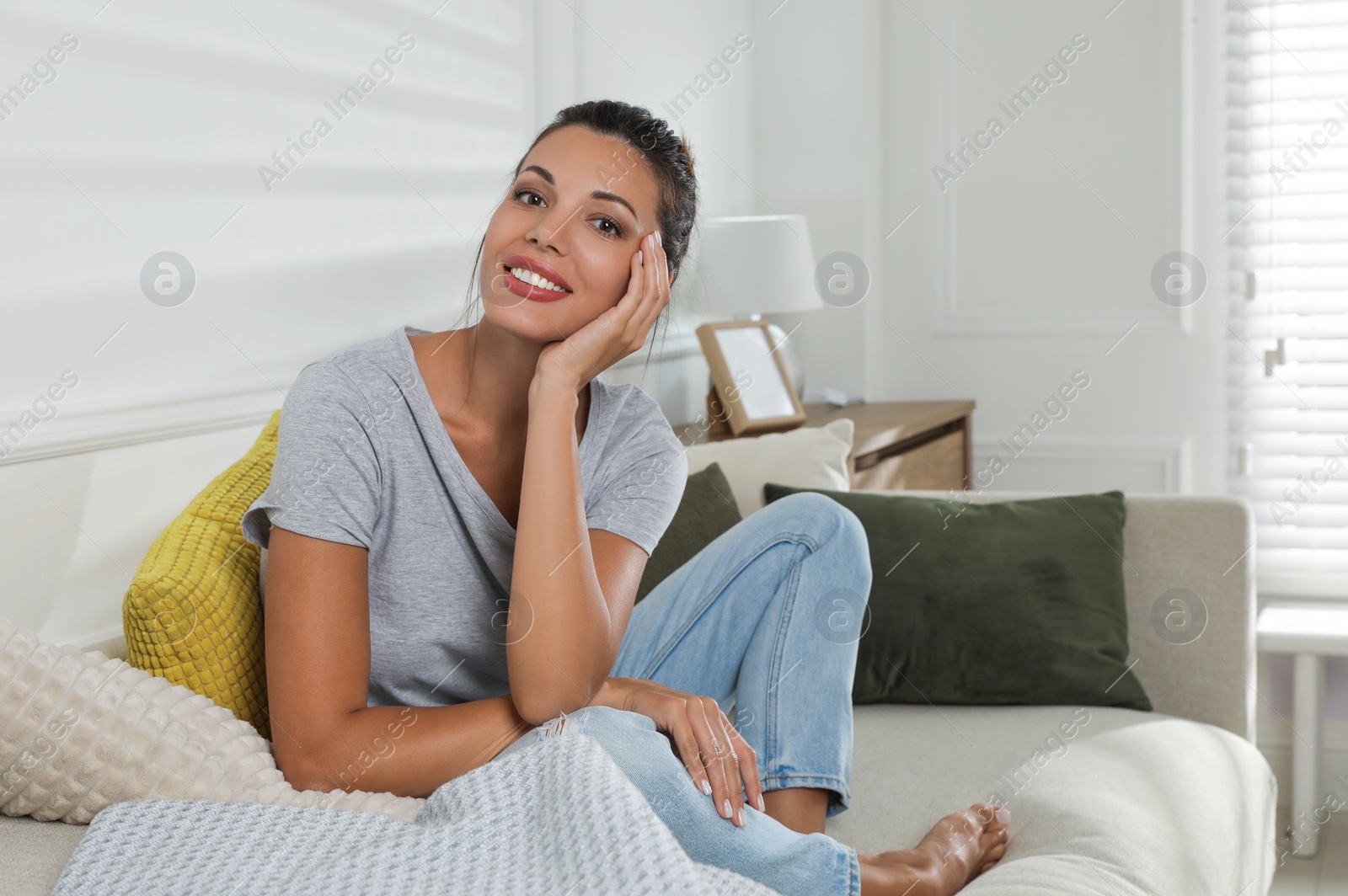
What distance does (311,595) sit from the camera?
110 centimetres

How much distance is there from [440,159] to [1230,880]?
5.71 feet

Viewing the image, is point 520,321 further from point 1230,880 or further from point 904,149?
point 904,149

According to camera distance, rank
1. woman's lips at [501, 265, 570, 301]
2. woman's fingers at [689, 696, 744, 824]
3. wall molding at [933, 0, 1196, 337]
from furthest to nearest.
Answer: wall molding at [933, 0, 1196, 337] < woman's lips at [501, 265, 570, 301] < woman's fingers at [689, 696, 744, 824]

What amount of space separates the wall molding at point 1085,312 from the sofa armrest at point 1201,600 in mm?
1476

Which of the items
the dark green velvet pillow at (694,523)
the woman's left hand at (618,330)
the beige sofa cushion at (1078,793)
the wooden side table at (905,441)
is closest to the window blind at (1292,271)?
the wooden side table at (905,441)

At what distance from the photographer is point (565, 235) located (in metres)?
1.27

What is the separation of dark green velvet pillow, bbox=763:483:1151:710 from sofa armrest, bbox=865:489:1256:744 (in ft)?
0.26

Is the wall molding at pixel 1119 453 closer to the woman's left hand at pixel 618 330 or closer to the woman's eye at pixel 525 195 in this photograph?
the woman's left hand at pixel 618 330

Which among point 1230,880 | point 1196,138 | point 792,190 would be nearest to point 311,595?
point 1230,880

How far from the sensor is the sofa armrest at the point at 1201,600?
6.18 feet

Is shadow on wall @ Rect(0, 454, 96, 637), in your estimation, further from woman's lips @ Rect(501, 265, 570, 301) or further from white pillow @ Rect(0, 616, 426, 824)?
woman's lips @ Rect(501, 265, 570, 301)

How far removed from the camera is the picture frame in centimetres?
283

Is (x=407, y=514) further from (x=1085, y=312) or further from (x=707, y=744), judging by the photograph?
(x=1085, y=312)

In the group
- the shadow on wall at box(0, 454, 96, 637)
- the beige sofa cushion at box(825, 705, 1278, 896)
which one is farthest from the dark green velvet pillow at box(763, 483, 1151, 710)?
the shadow on wall at box(0, 454, 96, 637)
